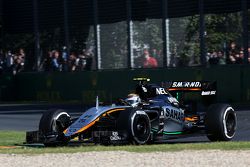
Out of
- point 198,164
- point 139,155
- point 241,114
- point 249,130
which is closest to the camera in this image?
point 198,164

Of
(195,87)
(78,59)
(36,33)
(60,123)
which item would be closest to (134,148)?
(60,123)

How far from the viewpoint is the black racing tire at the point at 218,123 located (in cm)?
1431

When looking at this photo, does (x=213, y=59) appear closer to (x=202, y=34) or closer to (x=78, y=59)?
(x=202, y=34)

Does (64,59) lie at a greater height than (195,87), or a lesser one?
greater

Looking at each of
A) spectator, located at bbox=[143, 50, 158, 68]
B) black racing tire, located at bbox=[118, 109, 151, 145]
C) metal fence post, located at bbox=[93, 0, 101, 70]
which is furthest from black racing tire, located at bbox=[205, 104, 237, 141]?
metal fence post, located at bbox=[93, 0, 101, 70]

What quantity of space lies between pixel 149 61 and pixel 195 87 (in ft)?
44.8

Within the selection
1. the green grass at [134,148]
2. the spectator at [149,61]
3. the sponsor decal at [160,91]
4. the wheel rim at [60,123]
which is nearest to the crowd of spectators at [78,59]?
the spectator at [149,61]

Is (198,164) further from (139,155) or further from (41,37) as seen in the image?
(41,37)

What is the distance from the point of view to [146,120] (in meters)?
13.8

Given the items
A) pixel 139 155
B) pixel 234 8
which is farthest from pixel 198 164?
pixel 234 8

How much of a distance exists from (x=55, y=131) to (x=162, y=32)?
14.7 m

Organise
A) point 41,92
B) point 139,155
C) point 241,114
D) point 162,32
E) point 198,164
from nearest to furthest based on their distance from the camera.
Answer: point 198,164 < point 139,155 < point 241,114 < point 162,32 < point 41,92

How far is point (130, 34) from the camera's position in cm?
2984

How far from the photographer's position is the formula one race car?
44.4ft
